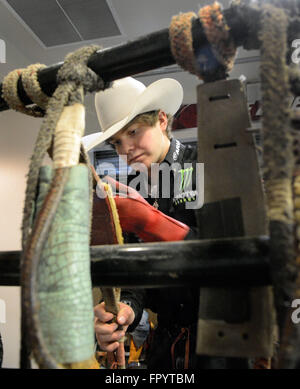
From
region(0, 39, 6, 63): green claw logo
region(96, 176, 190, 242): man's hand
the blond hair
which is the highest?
region(0, 39, 6, 63): green claw logo

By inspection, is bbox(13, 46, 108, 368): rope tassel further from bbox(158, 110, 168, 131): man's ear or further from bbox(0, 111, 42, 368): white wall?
bbox(0, 111, 42, 368): white wall

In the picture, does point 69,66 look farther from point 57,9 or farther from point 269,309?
point 57,9

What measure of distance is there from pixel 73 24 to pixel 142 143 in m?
1.16

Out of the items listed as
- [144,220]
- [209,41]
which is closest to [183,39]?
[209,41]

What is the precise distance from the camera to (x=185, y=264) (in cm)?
32

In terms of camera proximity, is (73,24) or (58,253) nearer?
(58,253)

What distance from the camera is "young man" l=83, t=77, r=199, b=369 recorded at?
0.95 meters

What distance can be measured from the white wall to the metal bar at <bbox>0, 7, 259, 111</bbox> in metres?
2.21

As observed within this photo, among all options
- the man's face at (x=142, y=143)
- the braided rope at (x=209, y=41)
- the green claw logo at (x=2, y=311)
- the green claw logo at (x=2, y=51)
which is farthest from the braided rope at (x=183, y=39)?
the green claw logo at (x=2, y=311)

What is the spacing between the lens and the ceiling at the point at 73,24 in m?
1.73

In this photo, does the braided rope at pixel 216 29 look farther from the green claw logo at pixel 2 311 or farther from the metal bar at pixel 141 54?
the green claw logo at pixel 2 311

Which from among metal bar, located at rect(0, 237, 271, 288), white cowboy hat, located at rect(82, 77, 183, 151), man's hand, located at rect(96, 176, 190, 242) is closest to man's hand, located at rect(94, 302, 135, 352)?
man's hand, located at rect(96, 176, 190, 242)

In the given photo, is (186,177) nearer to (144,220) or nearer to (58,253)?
(144,220)

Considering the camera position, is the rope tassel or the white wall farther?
the white wall
